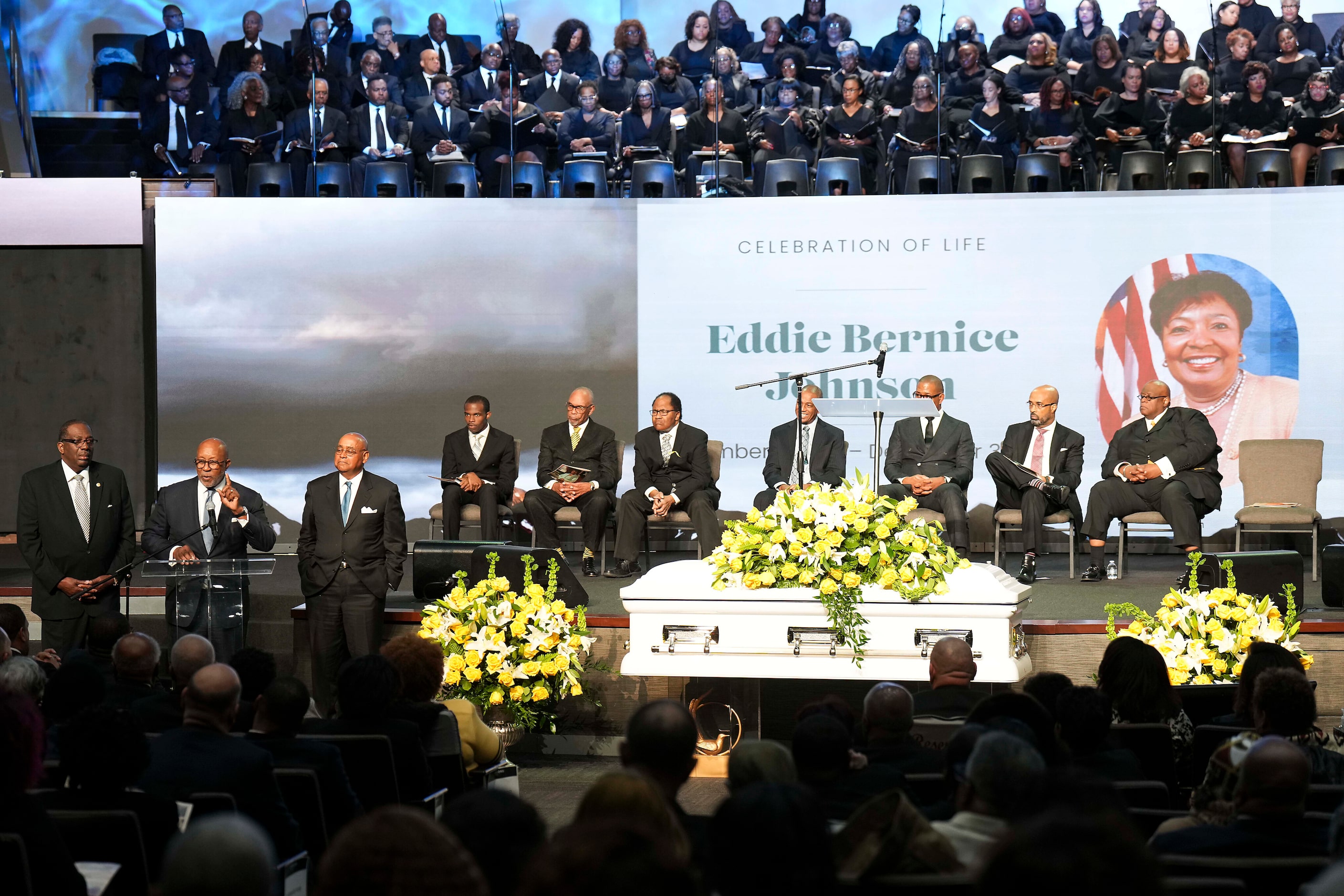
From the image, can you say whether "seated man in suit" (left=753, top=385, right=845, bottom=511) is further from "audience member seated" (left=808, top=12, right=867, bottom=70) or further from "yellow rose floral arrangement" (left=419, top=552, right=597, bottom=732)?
"audience member seated" (left=808, top=12, right=867, bottom=70)

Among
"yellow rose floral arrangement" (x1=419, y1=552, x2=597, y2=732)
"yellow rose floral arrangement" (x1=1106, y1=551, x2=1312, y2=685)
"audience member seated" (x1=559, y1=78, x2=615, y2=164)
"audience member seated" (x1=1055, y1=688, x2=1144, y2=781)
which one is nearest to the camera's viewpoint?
"audience member seated" (x1=1055, y1=688, x2=1144, y2=781)

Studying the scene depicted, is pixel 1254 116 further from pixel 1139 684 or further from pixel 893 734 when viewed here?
pixel 893 734

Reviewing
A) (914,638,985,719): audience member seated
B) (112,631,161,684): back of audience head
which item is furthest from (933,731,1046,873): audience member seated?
(112,631,161,684): back of audience head

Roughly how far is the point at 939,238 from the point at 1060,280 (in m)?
0.78

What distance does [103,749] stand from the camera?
2650 mm

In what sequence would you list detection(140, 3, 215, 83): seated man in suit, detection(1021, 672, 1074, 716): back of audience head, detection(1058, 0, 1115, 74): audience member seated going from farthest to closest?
detection(140, 3, 215, 83): seated man in suit < detection(1058, 0, 1115, 74): audience member seated < detection(1021, 672, 1074, 716): back of audience head

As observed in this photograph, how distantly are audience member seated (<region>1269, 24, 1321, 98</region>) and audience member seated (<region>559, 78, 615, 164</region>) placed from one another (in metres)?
4.27

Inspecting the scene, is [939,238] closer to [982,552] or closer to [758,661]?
[982,552]

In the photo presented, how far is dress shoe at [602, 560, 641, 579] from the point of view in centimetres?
741

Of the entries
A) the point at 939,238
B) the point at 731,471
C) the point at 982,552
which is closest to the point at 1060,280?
the point at 939,238

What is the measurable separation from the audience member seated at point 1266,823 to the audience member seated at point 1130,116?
290 inches

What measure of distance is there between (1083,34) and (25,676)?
8577mm

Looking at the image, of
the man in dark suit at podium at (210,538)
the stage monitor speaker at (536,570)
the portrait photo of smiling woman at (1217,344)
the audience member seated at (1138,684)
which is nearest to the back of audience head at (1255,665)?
the audience member seated at (1138,684)

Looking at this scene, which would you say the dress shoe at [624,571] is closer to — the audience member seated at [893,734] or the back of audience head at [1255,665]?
the back of audience head at [1255,665]
